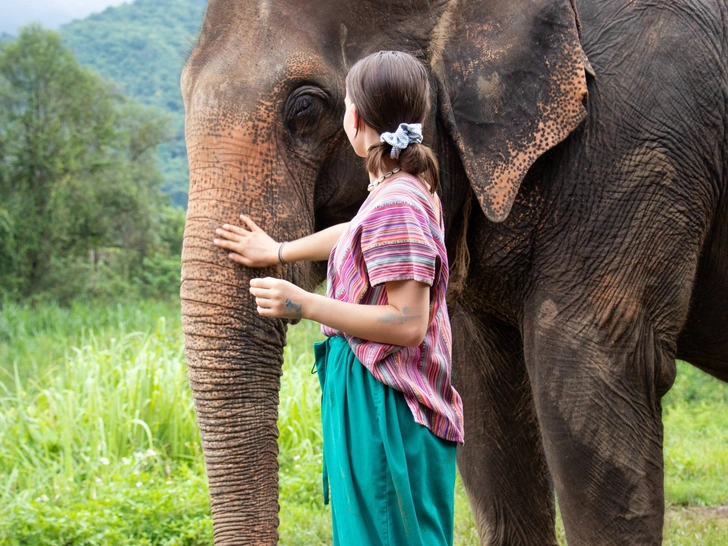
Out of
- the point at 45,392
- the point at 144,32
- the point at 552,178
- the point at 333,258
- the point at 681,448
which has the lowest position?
the point at 681,448

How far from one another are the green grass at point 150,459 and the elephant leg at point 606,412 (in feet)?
6.23

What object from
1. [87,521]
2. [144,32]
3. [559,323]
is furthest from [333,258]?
[144,32]

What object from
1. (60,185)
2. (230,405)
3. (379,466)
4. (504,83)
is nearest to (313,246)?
(230,405)

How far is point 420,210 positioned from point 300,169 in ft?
2.07

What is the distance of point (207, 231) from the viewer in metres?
2.69

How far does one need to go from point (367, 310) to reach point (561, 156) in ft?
3.40

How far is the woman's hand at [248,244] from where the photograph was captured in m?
2.65

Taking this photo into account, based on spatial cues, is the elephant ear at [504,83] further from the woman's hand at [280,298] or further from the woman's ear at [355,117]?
the woman's hand at [280,298]

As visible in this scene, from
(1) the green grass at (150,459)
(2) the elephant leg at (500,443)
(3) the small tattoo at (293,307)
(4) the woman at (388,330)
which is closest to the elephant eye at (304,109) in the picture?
(4) the woman at (388,330)

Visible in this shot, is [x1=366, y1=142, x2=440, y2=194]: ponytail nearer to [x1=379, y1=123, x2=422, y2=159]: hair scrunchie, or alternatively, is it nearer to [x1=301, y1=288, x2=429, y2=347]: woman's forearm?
[x1=379, y1=123, x2=422, y2=159]: hair scrunchie

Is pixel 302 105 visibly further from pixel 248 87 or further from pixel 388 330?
pixel 388 330

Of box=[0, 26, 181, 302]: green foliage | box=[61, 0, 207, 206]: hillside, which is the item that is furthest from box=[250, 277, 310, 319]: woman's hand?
box=[61, 0, 207, 206]: hillside

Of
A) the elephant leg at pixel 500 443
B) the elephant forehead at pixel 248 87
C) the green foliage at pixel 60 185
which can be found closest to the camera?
the elephant forehead at pixel 248 87

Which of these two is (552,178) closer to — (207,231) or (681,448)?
(207,231)
